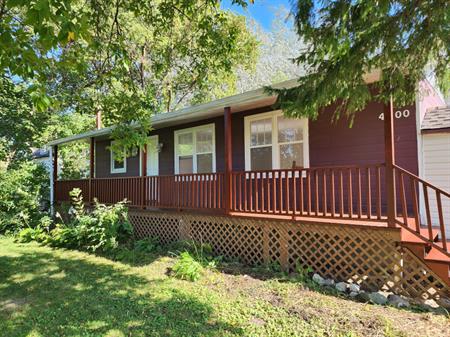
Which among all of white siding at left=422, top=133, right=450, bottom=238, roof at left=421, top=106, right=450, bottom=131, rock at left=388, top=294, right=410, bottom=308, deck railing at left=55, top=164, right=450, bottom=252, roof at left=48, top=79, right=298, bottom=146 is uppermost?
roof at left=48, top=79, right=298, bottom=146

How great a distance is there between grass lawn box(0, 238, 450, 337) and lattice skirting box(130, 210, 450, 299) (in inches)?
24.0

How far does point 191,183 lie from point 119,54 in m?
3.12

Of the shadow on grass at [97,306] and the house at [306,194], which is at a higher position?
the house at [306,194]

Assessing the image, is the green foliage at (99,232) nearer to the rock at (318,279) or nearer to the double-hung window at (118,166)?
the double-hung window at (118,166)

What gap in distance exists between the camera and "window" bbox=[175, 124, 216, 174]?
8.70m

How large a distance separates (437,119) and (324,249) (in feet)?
11.2

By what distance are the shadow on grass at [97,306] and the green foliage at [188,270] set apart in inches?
12.2

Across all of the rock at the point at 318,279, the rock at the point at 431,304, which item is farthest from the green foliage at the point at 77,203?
the rock at the point at 431,304

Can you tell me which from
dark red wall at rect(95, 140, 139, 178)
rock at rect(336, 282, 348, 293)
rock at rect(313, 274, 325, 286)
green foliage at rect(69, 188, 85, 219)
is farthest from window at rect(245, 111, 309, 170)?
dark red wall at rect(95, 140, 139, 178)

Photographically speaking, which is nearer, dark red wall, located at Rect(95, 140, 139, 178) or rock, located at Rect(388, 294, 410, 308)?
rock, located at Rect(388, 294, 410, 308)

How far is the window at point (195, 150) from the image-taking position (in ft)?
28.6

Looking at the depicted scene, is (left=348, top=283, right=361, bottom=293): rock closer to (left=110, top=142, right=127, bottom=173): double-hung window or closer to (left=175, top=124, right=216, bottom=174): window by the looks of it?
(left=175, top=124, right=216, bottom=174): window

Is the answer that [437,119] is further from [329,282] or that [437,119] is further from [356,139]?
[329,282]

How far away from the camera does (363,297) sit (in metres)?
4.22
